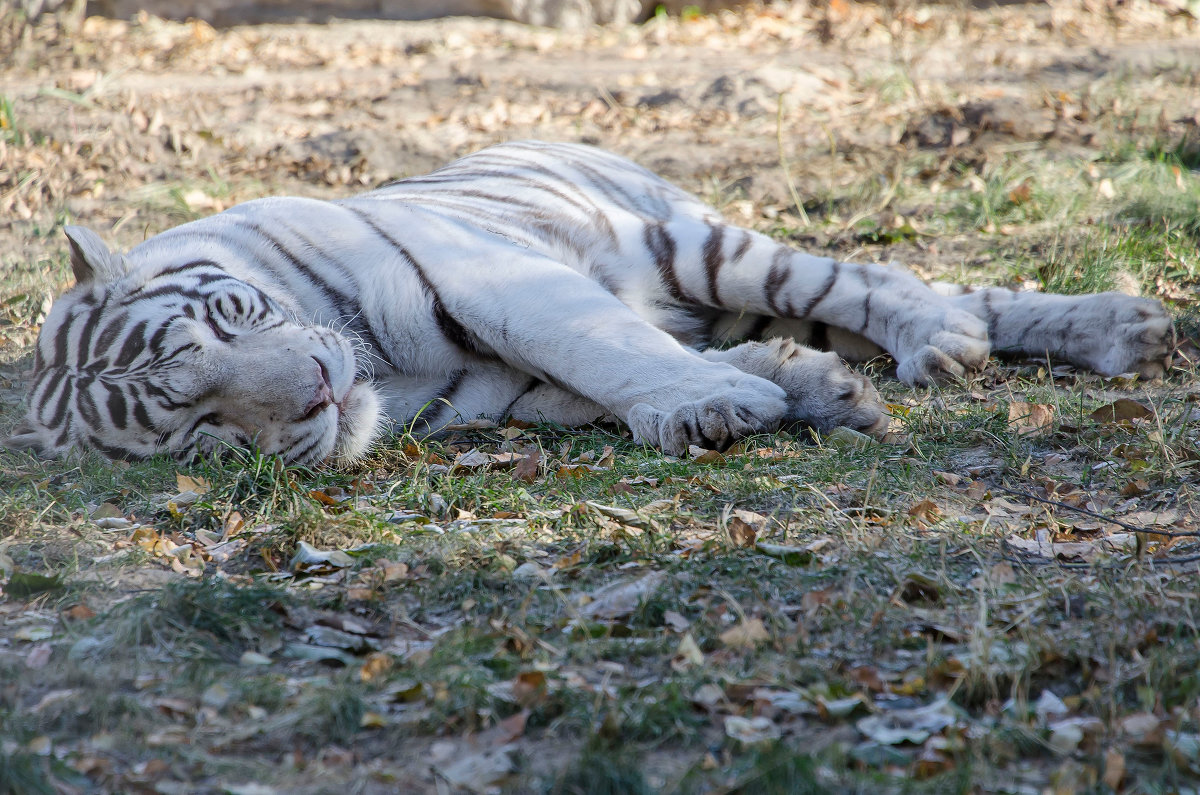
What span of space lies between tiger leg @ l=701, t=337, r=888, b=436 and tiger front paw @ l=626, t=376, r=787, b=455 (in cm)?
12

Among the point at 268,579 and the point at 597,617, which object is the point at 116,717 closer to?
the point at 268,579

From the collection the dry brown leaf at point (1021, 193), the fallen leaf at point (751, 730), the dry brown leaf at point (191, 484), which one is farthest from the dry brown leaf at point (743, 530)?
the dry brown leaf at point (1021, 193)

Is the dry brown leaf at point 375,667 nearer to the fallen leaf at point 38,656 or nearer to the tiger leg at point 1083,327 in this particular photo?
the fallen leaf at point 38,656

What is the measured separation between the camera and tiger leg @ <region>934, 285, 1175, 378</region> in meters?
3.25

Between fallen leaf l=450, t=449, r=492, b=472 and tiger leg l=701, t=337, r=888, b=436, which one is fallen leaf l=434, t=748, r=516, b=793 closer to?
fallen leaf l=450, t=449, r=492, b=472

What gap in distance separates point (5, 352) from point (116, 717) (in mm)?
2992

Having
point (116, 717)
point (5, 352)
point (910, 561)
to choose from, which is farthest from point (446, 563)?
point (5, 352)

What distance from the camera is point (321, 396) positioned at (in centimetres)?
276

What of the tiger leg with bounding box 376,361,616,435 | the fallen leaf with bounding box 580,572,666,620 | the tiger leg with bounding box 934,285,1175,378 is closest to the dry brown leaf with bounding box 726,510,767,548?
the fallen leaf with bounding box 580,572,666,620

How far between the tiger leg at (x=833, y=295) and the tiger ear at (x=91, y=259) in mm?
1778

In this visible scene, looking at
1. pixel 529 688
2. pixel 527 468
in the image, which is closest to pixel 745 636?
pixel 529 688

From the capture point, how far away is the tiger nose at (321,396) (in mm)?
2756

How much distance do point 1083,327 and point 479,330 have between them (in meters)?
1.91

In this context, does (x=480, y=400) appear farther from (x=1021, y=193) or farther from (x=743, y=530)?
(x=1021, y=193)
